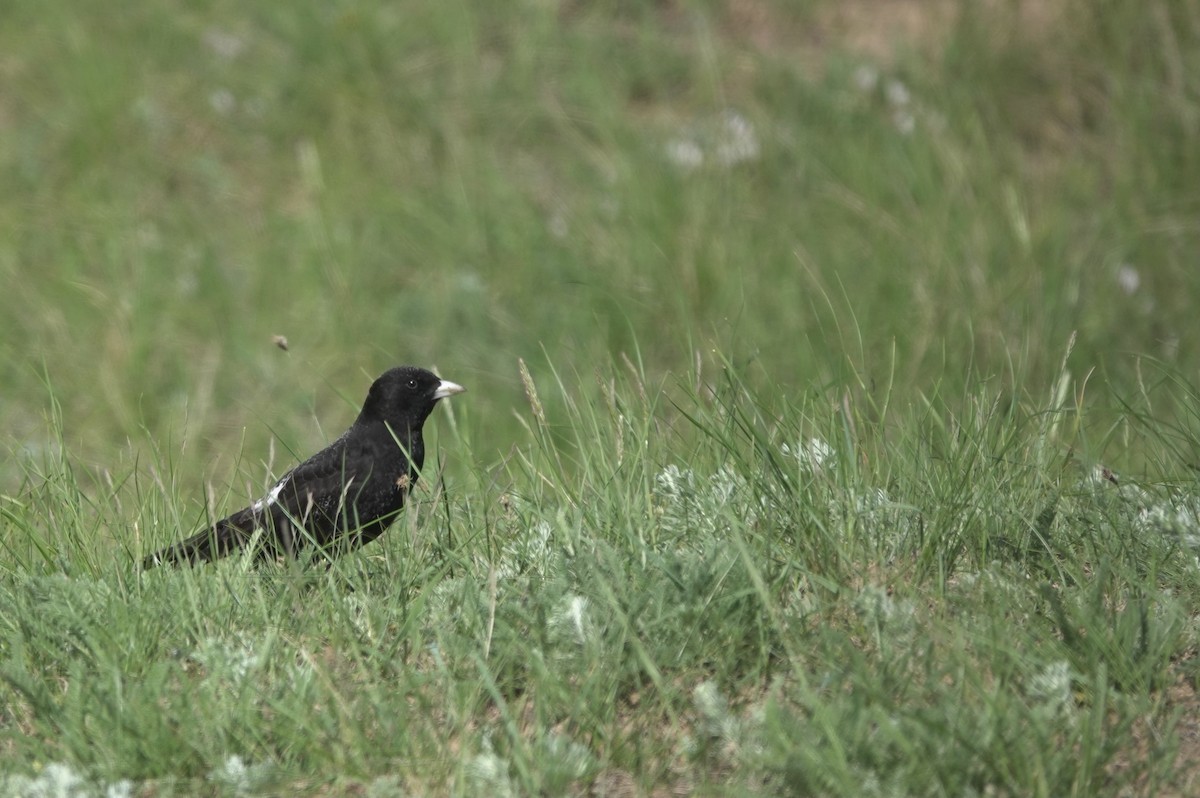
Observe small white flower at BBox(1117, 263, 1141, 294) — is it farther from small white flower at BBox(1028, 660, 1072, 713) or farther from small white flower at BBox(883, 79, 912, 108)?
small white flower at BBox(1028, 660, 1072, 713)

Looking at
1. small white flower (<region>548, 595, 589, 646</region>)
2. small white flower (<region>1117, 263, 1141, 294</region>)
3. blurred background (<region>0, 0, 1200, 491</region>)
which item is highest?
small white flower (<region>548, 595, 589, 646</region>)

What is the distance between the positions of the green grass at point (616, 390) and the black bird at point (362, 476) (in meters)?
0.18

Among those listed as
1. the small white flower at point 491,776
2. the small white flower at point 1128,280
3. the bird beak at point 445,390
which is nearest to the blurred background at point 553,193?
the small white flower at point 1128,280

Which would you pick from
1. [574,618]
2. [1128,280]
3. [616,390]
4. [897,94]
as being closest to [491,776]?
[574,618]

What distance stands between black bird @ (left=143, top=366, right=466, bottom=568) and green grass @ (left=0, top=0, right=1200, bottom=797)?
0.58ft

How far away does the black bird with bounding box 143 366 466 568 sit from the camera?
14.5ft

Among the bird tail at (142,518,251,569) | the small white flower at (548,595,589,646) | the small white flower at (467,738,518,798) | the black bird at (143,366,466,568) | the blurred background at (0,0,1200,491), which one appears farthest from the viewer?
the blurred background at (0,0,1200,491)

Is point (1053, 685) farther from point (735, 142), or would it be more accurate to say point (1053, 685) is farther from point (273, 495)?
point (735, 142)

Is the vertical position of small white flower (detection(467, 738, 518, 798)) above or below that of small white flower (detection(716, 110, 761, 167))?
above

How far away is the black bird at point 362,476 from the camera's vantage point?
443 centimetres

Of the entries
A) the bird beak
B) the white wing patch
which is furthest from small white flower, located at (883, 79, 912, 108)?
the white wing patch

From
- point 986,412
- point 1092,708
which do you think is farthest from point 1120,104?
point 1092,708

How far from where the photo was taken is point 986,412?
3879 mm

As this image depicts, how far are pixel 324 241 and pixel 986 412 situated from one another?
5688 millimetres
